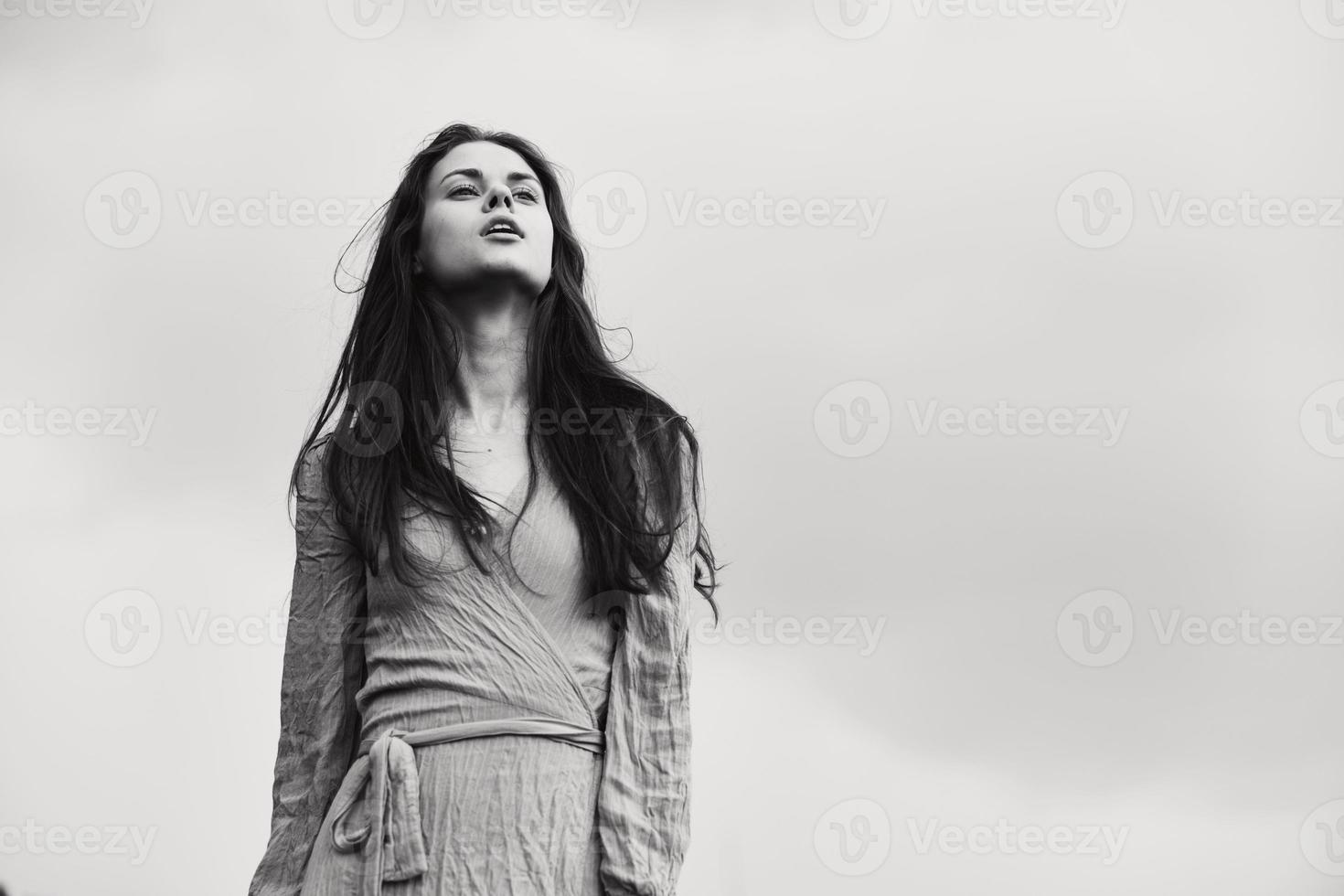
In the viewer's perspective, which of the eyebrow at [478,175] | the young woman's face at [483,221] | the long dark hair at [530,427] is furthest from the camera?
the eyebrow at [478,175]

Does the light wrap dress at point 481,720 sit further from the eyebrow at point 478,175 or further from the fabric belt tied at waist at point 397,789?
the eyebrow at point 478,175

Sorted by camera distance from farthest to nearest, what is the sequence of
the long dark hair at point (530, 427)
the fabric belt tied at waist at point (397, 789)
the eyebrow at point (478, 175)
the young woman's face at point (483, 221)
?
the eyebrow at point (478, 175) → the young woman's face at point (483, 221) → the long dark hair at point (530, 427) → the fabric belt tied at waist at point (397, 789)

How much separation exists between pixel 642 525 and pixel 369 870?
4.71 feet

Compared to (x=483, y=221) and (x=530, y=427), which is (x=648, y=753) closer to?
(x=530, y=427)

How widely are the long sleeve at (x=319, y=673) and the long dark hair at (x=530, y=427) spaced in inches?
5.6

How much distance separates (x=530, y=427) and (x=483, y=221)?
0.75m

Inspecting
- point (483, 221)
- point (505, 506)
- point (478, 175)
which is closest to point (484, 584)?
point (505, 506)

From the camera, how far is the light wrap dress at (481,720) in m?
5.74

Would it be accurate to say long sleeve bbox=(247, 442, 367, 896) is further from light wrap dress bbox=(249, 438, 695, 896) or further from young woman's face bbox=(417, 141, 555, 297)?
young woman's face bbox=(417, 141, 555, 297)

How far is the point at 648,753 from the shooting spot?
5887 mm

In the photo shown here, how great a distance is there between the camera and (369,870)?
18.8ft

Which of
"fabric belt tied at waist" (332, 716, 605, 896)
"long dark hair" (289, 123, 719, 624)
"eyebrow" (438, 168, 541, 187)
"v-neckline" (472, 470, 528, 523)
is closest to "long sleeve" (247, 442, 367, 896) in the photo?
"long dark hair" (289, 123, 719, 624)

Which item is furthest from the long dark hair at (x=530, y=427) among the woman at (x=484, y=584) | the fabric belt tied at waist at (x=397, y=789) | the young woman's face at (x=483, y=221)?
the fabric belt tied at waist at (x=397, y=789)

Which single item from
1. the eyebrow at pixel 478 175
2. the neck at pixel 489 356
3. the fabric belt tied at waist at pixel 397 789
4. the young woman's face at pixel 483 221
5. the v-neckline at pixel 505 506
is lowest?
the fabric belt tied at waist at pixel 397 789
